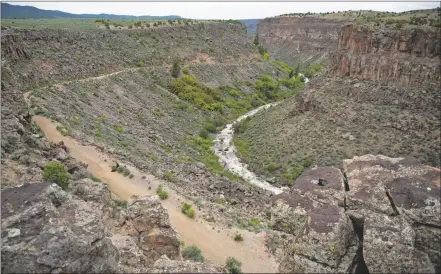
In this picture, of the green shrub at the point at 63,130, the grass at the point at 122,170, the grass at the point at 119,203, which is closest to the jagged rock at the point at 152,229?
the grass at the point at 119,203

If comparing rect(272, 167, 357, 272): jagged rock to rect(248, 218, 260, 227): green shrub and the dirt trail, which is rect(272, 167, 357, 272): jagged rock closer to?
the dirt trail

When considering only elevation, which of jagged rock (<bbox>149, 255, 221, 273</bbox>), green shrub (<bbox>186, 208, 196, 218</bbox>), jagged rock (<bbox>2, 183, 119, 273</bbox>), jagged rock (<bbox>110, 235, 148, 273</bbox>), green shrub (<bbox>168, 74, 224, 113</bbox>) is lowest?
green shrub (<bbox>168, 74, 224, 113</bbox>)

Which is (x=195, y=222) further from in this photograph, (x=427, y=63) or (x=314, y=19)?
(x=314, y=19)

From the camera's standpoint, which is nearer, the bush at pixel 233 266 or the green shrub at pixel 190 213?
the bush at pixel 233 266

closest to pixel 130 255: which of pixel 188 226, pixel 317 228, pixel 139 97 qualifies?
pixel 317 228

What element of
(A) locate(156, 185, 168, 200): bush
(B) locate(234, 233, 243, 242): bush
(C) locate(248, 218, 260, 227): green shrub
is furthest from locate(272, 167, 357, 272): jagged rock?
(A) locate(156, 185, 168, 200): bush

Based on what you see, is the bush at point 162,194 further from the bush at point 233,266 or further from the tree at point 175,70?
the tree at point 175,70

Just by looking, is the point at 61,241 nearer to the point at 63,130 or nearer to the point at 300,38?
the point at 63,130
